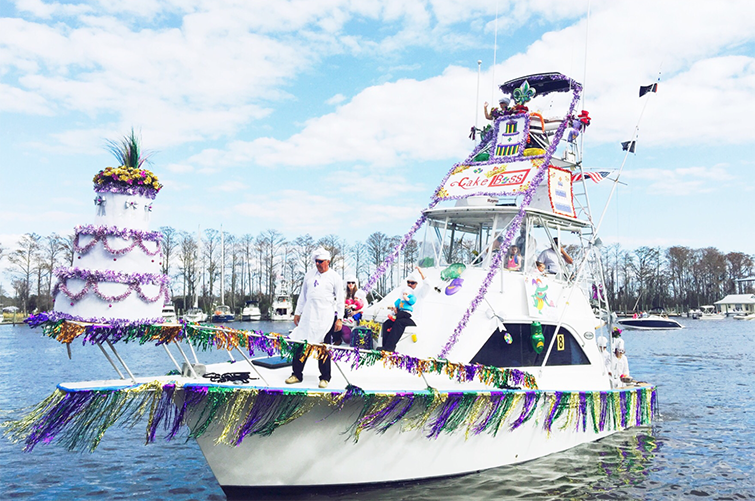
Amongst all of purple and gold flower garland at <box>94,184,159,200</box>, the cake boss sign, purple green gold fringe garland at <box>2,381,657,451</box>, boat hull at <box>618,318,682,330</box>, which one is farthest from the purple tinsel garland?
boat hull at <box>618,318,682,330</box>

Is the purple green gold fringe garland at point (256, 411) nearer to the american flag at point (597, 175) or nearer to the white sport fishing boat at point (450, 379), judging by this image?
the white sport fishing boat at point (450, 379)

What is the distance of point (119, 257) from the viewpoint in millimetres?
6426

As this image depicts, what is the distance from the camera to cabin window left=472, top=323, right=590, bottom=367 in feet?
30.0

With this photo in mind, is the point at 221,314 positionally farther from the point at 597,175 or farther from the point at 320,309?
the point at 320,309

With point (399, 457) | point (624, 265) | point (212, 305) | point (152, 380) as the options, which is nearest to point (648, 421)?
point (399, 457)

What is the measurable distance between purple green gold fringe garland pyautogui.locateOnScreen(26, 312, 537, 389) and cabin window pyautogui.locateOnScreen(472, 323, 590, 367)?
66 cm

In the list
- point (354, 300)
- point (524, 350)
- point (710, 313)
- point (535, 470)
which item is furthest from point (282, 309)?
point (710, 313)

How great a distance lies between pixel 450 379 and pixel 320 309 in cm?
211

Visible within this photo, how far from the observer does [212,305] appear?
58.3m

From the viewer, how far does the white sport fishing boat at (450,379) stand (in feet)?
21.1

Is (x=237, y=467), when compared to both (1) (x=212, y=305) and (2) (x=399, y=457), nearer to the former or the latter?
(2) (x=399, y=457)

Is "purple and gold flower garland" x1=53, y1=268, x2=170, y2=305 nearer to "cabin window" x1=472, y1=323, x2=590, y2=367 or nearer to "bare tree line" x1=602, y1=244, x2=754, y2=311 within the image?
"cabin window" x1=472, y1=323, x2=590, y2=367

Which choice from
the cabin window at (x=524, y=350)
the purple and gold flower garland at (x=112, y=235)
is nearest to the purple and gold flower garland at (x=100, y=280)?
the purple and gold flower garland at (x=112, y=235)

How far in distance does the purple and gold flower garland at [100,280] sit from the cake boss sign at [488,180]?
6514 mm
